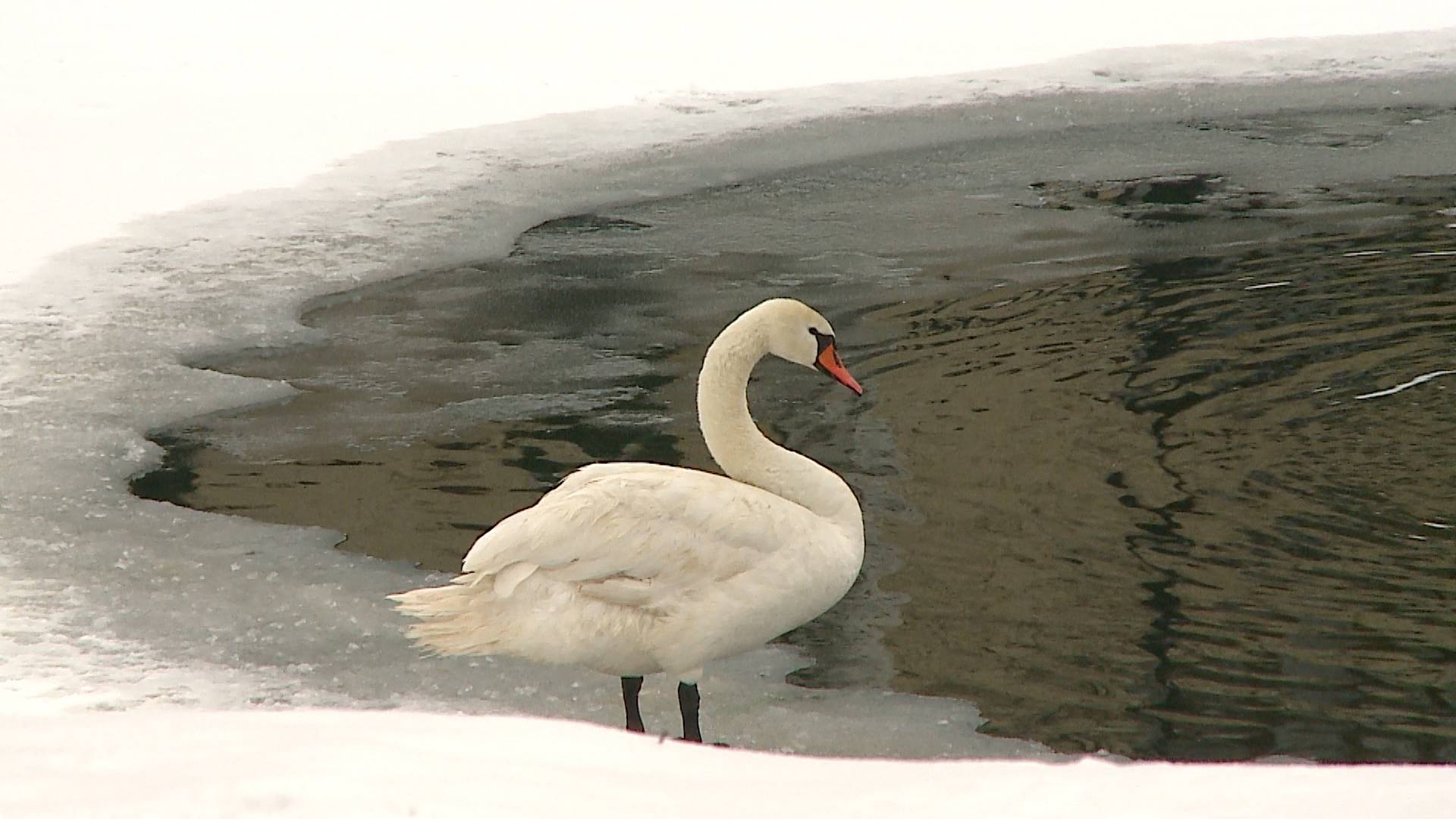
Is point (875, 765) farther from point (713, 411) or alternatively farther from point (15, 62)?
point (15, 62)

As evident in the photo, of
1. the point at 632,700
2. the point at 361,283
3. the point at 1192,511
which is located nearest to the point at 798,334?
the point at 632,700

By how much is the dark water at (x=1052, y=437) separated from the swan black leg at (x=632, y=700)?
0.49 meters

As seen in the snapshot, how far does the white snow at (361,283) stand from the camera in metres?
2.68

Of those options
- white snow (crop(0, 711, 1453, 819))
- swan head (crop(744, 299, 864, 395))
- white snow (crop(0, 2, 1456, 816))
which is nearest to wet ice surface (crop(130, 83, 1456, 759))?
white snow (crop(0, 2, 1456, 816))

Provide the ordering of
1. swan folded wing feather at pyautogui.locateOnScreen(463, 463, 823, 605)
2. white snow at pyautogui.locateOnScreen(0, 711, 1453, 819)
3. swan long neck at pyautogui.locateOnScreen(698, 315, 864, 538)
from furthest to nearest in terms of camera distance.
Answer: swan long neck at pyautogui.locateOnScreen(698, 315, 864, 538) < swan folded wing feather at pyautogui.locateOnScreen(463, 463, 823, 605) < white snow at pyautogui.locateOnScreen(0, 711, 1453, 819)

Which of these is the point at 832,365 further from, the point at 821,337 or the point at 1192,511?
the point at 1192,511

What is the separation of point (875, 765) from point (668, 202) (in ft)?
21.3

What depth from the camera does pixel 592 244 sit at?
8.52 metres

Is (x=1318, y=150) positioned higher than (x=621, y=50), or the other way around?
(x=621, y=50)

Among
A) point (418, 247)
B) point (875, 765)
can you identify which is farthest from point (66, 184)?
point (875, 765)

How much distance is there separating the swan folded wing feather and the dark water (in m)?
0.55

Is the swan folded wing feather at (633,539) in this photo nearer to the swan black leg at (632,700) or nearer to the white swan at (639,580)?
the white swan at (639,580)

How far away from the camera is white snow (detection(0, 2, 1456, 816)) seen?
2.68 m

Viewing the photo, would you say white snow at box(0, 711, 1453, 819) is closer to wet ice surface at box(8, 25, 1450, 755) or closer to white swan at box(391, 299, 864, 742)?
white swan at box(391, 299, 864, 742)
